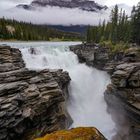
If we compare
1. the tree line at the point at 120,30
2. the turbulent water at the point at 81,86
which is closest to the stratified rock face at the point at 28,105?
the turbulent water at the point at 81,86

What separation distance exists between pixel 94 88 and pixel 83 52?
64.0 ft

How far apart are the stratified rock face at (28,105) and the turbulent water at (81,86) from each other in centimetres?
877

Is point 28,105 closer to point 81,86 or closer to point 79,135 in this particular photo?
point 79,135

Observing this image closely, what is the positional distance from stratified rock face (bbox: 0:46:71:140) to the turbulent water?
8.77 m

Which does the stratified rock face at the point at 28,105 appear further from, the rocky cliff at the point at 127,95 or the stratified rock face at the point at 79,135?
the stratified rock face at the point at 79,135

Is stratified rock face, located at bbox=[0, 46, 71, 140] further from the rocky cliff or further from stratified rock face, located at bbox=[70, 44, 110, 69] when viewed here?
stratified rock face, located at bbox=[70, 44, 110, 69]

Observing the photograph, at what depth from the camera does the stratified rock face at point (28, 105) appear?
2022 centimetres

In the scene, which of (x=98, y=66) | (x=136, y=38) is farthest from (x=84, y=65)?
(x=136, y=38)

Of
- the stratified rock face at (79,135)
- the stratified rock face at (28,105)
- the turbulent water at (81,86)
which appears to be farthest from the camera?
the turbulent water at (81,86)

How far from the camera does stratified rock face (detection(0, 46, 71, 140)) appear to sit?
20.2 m

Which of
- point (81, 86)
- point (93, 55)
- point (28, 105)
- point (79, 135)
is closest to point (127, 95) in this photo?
point (28, 105)

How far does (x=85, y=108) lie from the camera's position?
42.5 m

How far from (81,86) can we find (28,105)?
85.4 feet

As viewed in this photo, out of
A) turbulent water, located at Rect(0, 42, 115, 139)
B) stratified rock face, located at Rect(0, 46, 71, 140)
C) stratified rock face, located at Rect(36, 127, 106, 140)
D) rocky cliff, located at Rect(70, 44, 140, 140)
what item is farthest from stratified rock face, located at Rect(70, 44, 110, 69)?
stratified rock face, located at Rect(36, 127, 106, 140)
